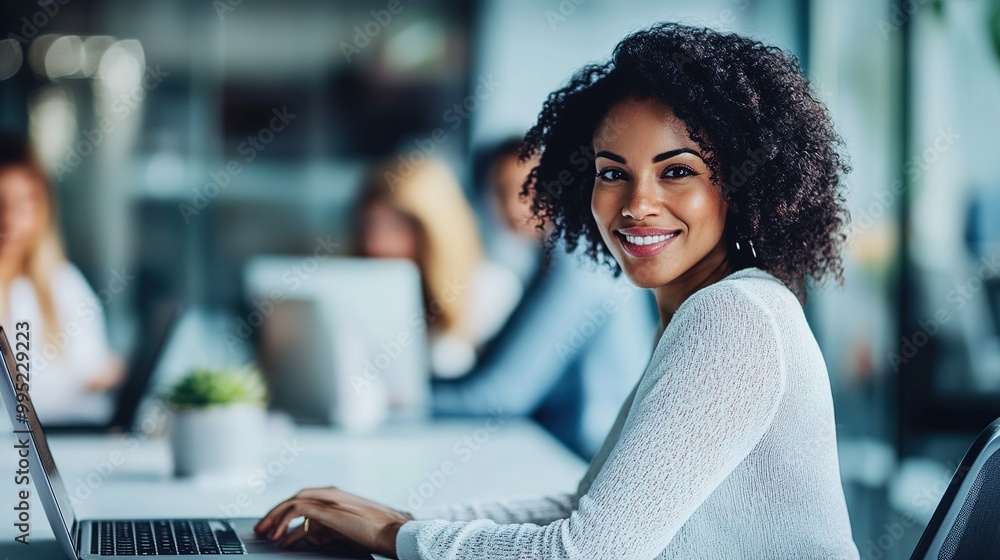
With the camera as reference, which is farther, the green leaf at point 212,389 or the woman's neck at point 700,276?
the green leaf at point 212,389

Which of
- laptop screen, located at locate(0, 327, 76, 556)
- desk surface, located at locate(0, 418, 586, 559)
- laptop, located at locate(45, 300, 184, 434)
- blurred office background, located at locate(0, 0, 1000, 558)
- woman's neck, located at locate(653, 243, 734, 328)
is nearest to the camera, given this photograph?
laptop screen, located at locate(0, 327, 76, 556)

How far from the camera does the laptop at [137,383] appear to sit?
254 centimetres

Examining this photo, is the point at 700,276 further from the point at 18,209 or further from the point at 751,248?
the point at 18,209

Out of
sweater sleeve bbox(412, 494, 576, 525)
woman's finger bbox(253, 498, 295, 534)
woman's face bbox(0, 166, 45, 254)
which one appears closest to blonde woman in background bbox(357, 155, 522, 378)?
woman's face bbox(0, 166, 45, 254)

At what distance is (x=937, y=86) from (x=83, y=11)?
3.92m

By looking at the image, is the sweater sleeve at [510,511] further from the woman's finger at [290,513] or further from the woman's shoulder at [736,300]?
the woman's shoulder at [736,300]

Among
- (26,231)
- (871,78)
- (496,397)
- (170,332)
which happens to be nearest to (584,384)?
(496,397)

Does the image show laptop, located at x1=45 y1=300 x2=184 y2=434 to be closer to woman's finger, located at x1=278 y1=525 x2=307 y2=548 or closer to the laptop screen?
the laptop screen

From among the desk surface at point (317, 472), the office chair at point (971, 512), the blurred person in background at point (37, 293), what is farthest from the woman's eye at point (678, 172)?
the blurred person in background at point (37, 293)

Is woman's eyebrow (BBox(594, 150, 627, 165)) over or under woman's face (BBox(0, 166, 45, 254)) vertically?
over

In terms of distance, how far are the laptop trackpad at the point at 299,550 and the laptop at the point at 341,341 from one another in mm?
1158

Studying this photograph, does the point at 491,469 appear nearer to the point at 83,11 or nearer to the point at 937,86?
the point at 937,86

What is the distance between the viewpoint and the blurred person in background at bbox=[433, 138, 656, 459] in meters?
3.08

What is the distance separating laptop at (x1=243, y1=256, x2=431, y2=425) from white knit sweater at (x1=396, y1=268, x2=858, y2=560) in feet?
4.54
